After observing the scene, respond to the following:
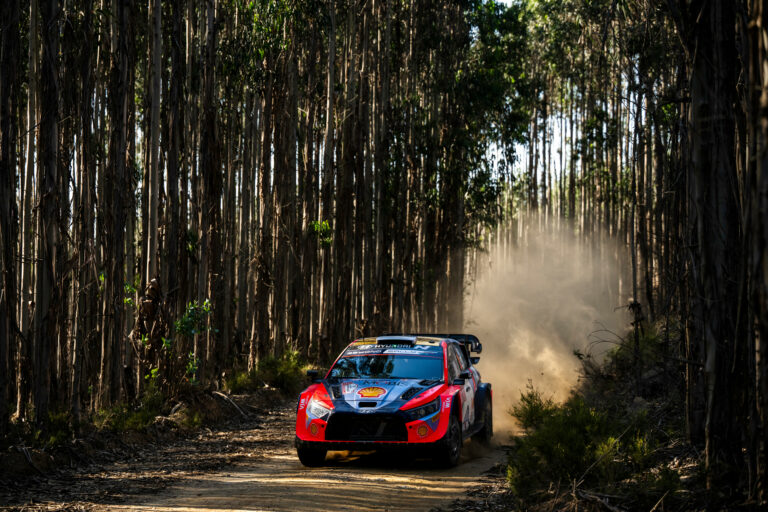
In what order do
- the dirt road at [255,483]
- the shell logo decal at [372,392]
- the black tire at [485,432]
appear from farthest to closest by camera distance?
the black tire at [485,432] < the shell logo decal at [372,392] < the dirt road at [255,483]

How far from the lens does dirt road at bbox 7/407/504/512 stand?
7566 mm

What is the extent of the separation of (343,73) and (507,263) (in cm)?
3838

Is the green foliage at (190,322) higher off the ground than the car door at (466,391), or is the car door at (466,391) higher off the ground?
the green foliage at (190,322)

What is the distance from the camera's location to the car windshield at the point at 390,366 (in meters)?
10.3

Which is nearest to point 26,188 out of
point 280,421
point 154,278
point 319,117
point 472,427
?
point 154,278

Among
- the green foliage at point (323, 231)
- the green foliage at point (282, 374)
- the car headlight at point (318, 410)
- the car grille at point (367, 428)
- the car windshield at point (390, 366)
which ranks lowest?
the green foliage at point (282, 374)

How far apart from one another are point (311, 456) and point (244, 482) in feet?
3.76

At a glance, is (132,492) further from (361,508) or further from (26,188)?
(26,188)

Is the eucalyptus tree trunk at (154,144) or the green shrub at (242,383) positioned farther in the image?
the green shrub at (242,383)

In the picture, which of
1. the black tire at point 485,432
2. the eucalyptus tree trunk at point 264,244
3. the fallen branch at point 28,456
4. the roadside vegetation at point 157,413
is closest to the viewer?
the fallen branch at point 28,456

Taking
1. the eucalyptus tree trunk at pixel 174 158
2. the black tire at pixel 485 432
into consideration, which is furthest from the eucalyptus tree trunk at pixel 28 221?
the black tire at pixel 485 432

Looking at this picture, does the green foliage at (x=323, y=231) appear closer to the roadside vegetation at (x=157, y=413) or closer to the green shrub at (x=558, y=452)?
the roadside vegetation at (x=157, y=413)

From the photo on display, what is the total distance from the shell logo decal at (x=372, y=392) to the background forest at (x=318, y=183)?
346cm

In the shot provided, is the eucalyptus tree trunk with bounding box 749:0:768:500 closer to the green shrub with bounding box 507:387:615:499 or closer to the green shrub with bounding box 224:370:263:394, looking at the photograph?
the green shrub with bounding box 507:387:615:499
